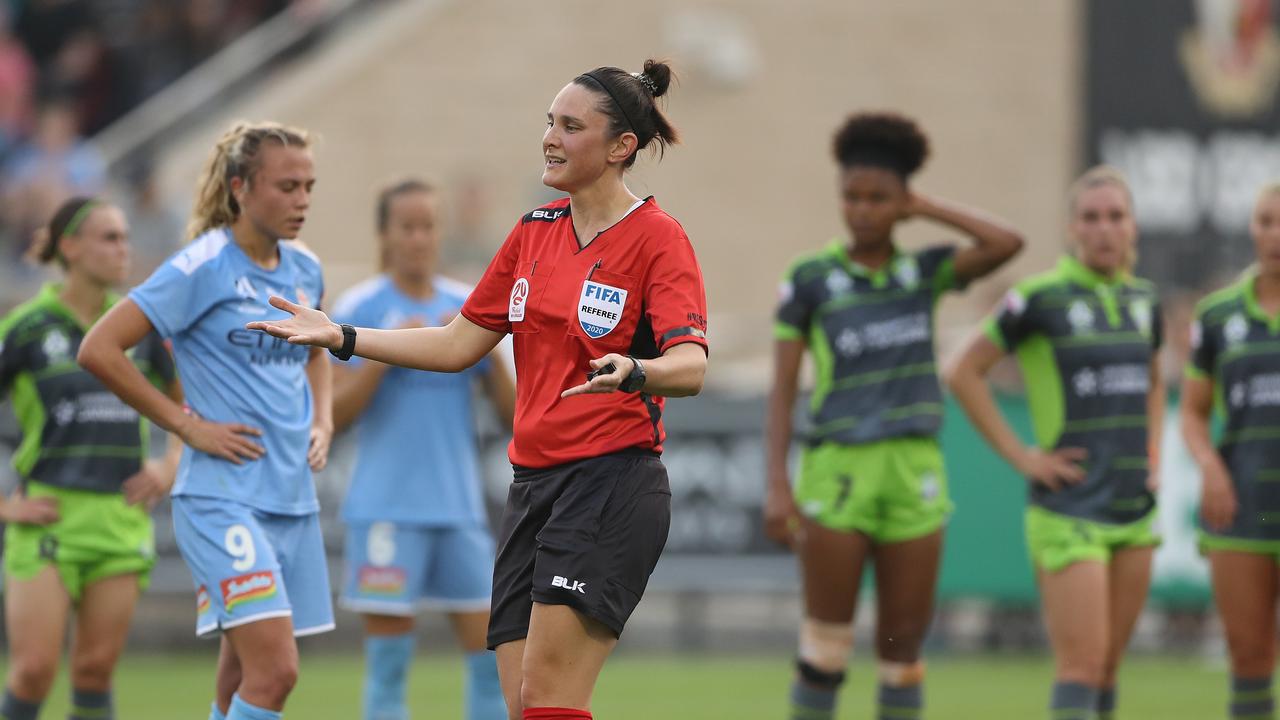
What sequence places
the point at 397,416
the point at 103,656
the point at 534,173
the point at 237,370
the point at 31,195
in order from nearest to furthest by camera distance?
the point at 237,370 < the point at 103,656 < the point at 397,416 < the point at 31,195 < the point at 534,173

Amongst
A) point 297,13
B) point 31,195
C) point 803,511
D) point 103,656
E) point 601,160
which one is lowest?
point 103,656

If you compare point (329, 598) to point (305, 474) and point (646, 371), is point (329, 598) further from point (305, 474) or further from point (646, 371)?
point (646, 371)

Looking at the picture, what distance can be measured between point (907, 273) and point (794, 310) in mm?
534

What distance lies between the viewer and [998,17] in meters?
20.2

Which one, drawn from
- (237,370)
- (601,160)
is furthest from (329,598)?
(601,160)

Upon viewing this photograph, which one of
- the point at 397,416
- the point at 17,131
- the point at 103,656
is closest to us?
the point at 103,656

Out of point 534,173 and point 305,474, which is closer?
point 305,474

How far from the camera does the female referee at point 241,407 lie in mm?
6656

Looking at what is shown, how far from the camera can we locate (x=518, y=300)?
19.4 feet

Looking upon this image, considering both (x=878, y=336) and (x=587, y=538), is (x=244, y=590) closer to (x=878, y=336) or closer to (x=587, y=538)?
(x=587, y=538)

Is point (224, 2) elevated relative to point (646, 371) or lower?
elevated

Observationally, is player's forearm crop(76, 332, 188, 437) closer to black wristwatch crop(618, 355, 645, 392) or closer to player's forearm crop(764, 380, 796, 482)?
black wristwatch crop(618, 355, 645, 392)

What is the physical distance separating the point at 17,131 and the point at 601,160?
493 inches

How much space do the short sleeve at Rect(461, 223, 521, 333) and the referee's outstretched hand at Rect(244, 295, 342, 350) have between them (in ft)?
1.48
